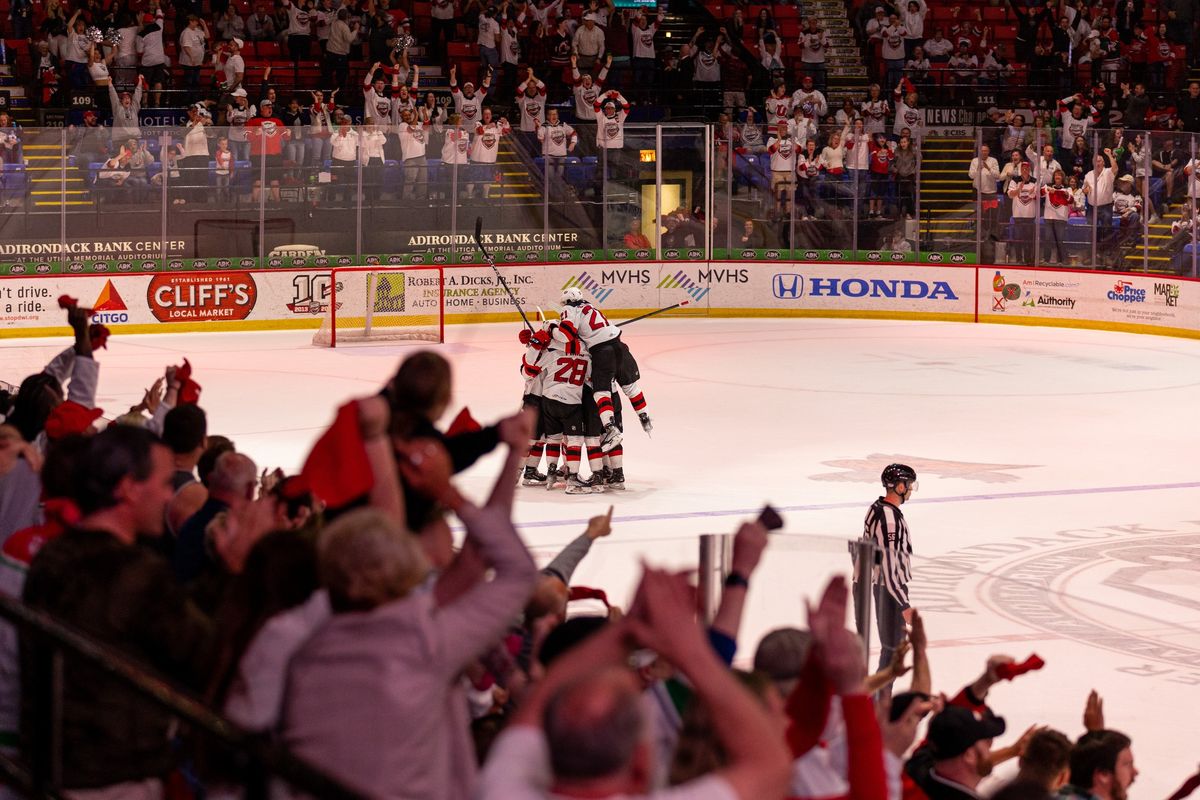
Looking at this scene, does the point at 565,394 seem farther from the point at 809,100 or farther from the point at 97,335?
the point at 809,100

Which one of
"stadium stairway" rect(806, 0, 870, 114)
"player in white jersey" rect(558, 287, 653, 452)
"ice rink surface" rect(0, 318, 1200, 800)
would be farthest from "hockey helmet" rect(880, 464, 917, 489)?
"stadium stairway" rect(806, 0, 870, 114)

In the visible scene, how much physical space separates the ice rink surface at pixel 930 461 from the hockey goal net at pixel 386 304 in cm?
47

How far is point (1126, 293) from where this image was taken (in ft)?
69.2

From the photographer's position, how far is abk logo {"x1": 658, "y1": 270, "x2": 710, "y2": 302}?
74.0 feet

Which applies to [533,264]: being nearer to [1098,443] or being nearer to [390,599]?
[1098,443]

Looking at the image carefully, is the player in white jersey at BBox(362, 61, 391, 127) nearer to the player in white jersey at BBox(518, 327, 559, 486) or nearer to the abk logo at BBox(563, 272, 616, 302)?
the abk logo at BBox(563, 272, 616, 302)

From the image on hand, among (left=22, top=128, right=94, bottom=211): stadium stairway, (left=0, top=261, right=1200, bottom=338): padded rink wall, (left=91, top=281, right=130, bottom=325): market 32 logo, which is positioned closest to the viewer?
(left=22, top=128, right=94, bottom=211): stadium stairway

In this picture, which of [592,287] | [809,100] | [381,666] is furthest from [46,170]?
[381,666]

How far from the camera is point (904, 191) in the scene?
22.3 metres

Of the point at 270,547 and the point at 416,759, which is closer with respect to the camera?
the point at 416,759

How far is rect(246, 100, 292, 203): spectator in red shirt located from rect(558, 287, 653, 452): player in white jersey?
30.9ft

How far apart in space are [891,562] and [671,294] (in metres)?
15.6

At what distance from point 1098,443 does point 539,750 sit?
12.2 m

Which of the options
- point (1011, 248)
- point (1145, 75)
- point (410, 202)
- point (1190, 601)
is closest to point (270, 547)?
point (1190, 601)
